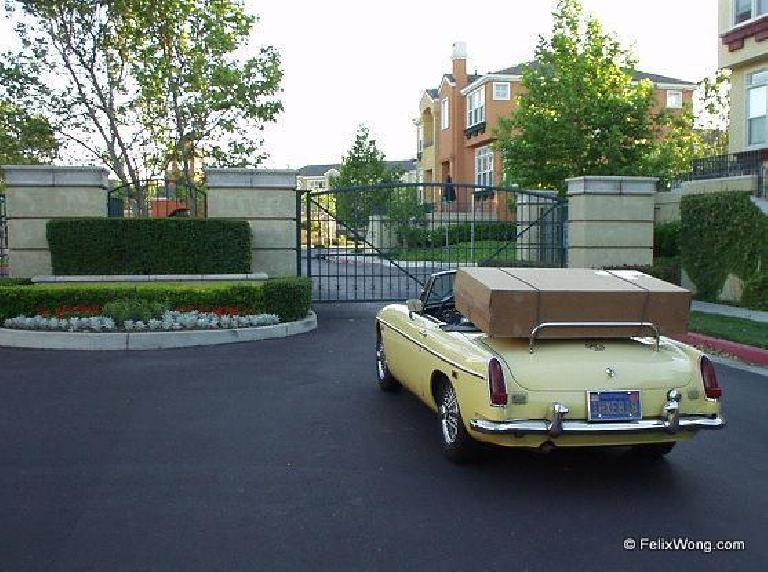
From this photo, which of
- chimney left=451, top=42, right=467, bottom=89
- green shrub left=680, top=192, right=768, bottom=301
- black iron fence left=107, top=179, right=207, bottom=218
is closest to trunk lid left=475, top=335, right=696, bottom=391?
black iron fence left=107, top=179, right=207, bottom=218

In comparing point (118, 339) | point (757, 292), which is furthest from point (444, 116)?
point (118, 339)

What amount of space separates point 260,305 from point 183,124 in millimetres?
11277

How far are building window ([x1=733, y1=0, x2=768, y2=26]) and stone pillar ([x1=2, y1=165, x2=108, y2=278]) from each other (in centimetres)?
1798

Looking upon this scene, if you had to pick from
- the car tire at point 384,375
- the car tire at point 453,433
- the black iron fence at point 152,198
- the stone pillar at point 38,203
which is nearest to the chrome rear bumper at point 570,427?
the car tire at point 453,433

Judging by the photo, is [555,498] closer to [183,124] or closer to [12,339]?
[12,339]

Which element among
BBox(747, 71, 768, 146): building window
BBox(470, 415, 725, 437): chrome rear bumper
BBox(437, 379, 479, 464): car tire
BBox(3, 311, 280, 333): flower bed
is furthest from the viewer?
BBox(747, 71, 768, 146): building window

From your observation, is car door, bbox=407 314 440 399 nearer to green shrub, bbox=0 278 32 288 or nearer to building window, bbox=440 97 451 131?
green shrub, bbox=0 278 32 288

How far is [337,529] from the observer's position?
15.7ft

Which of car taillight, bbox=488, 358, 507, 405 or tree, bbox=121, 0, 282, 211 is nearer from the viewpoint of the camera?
car taillight, bbox=488, 358, 507, 405

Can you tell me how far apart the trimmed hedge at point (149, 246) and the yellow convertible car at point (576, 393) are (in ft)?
30.3

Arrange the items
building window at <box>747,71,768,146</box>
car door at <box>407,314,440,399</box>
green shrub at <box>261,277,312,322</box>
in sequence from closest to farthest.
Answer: car door at <box>407,314,440,399</box>
green shrub at <box>261,277,312,322</box>
building window at <box>747,71,768,146</box>

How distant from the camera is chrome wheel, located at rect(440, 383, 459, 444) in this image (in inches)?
242

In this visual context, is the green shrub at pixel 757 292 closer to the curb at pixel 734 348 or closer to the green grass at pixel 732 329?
the green grass at pixel 732 329

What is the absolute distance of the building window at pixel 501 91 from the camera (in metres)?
45.0
